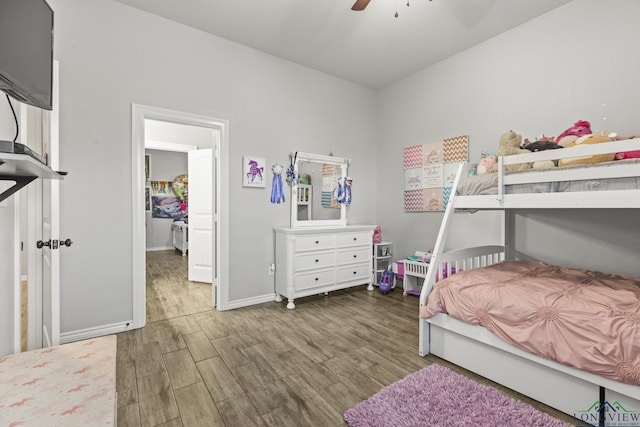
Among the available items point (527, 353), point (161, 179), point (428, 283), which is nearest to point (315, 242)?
point (428, 283)

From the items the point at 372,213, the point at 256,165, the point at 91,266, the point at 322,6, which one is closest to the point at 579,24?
the point at 322,6

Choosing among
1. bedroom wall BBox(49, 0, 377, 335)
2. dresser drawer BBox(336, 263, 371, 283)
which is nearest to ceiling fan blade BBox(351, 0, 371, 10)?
bedroom wall BBox(49, 0, 377, 335)

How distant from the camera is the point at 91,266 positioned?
2.47 m

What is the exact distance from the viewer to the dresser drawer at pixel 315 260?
3248 mm

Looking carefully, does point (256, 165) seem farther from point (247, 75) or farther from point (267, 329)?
point (267, 329)

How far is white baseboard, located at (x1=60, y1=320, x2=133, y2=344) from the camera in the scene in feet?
7.79

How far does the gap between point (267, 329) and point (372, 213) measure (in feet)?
7.84

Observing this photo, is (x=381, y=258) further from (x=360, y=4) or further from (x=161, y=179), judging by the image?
(x=161, y=179)

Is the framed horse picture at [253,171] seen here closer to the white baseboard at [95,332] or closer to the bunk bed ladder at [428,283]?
the white baseboard at [95,332]

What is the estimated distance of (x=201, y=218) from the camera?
4.18 metres

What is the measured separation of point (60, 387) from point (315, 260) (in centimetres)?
239

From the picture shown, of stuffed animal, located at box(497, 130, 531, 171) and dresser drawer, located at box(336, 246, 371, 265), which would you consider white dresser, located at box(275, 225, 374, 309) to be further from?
stuffed animal, located at box(497, 130, 531, 171)

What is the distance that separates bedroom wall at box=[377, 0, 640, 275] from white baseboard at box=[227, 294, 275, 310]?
1951 millimetres

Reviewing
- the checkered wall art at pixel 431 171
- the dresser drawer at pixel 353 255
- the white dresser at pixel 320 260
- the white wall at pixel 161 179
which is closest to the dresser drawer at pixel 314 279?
the white dresser at pixel 320 260
